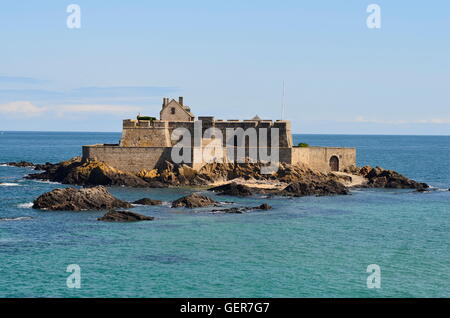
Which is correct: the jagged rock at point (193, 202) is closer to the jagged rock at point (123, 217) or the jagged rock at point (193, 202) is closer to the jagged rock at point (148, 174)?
the jagged rock at point (123, 217)

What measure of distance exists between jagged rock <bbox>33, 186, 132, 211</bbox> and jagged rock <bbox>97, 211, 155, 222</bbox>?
176 inches

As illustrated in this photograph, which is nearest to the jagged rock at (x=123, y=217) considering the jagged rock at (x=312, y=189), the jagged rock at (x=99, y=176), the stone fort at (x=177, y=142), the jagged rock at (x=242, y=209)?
the jagged rock at (x=242, y=209)

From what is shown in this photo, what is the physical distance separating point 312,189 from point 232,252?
25944 mm

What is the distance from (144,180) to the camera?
200 feet

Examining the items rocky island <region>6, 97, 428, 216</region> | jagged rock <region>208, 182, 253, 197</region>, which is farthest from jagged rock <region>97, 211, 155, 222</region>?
rocky island <region>6, 97, 428, 216</region>

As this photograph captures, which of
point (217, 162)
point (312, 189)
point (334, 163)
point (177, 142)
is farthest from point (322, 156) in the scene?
point (177, 142)

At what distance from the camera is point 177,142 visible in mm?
66812

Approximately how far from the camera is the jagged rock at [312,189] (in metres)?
55.6

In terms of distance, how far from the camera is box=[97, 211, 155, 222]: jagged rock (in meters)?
40.0

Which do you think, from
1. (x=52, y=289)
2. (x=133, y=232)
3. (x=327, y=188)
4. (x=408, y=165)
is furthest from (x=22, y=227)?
(x=408, y=165)
